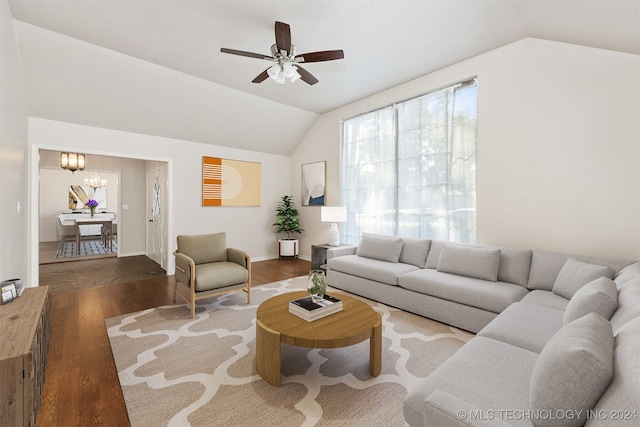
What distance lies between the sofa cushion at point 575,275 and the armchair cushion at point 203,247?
3.74 metres

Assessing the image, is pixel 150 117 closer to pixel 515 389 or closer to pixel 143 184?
pixel 143 184

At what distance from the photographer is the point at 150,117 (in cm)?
462

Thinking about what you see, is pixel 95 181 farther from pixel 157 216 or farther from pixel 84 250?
pixel 157 216

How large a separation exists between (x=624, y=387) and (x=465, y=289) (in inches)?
81.9

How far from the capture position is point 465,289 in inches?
111

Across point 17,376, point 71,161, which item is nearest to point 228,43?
point 17,376

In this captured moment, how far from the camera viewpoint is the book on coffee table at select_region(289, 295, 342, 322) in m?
2.21

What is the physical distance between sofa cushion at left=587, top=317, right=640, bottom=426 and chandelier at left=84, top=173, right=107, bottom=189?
12.2 meters

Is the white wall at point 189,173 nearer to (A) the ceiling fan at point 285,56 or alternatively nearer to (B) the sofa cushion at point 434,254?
(A) the ceiling fan at point 285,56

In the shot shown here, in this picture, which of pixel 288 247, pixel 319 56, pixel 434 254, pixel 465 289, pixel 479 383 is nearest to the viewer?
pixel 479 383

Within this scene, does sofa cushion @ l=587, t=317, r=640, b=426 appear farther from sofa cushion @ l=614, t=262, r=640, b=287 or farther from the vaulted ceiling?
the vaulted ceiling

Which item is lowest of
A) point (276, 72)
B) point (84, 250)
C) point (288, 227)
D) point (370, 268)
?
point (84, 250)

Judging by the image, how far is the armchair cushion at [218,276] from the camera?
3.21 m

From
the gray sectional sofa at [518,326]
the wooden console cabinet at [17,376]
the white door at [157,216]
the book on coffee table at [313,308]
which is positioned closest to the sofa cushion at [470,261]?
the gray sectional sofa at [518,326]
